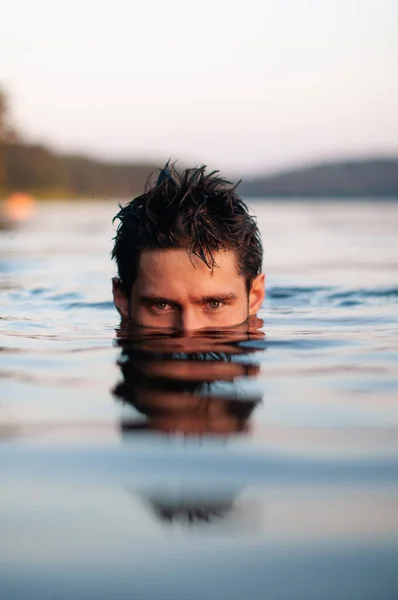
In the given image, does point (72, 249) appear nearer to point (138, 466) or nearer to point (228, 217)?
point (228, 217)

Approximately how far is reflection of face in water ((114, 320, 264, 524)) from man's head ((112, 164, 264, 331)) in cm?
22

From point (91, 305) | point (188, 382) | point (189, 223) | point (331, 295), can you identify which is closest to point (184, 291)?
point (189, 223)

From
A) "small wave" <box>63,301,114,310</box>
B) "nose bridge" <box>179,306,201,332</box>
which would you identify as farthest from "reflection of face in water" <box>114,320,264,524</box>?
"small wave" <box>63,301,114,310</box>

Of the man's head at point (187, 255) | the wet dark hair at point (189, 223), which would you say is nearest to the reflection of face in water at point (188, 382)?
the man's head at point (187, 255)

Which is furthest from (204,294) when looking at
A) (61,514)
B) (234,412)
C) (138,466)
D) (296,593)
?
(296,593)

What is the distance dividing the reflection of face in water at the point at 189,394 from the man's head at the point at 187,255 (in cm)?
22

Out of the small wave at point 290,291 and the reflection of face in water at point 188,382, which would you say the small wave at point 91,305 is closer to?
the small wave at point 290,291

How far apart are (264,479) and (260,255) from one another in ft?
12.2

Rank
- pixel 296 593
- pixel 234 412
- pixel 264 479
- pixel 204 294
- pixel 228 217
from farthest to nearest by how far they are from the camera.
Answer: pixel 228 217 < pixel 204 294 < pixel 234 412 < pixel 264 479 < pixel 296 593

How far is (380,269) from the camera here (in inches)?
428

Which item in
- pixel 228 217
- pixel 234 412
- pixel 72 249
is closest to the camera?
pixel 234 412

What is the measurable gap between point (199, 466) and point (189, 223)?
3072 millimetres

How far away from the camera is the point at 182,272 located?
501cm

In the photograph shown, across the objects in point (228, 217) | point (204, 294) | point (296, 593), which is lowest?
point (296, 593)
